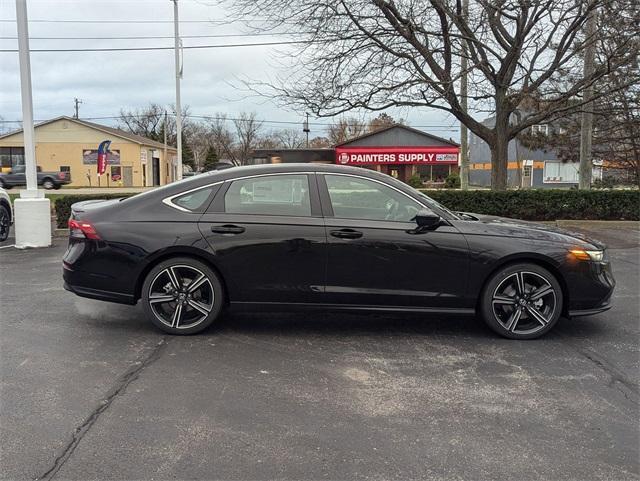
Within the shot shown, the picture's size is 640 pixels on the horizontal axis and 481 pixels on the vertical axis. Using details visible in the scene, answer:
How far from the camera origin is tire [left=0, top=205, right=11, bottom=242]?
34.9 feet

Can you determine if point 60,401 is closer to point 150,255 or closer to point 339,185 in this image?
point 150,255

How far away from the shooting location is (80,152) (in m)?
48.0

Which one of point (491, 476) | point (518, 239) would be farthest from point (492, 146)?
A: point (491, 476)

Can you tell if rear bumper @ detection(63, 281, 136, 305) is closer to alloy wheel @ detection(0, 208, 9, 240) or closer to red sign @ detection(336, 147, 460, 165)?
alloy wheel @ detection(0, 208, 9, 240)

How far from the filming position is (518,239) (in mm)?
4883

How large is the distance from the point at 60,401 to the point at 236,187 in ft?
7.63

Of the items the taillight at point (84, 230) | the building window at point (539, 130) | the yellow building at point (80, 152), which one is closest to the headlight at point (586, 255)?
the taillight at point (84, 230)

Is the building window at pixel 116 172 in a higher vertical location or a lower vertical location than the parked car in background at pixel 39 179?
higher

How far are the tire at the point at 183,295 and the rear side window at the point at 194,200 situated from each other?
0.49 m

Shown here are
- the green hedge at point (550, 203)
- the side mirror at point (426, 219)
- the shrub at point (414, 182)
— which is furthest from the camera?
the shrub at point (414, 182)

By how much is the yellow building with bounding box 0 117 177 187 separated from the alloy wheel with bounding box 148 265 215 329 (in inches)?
1841

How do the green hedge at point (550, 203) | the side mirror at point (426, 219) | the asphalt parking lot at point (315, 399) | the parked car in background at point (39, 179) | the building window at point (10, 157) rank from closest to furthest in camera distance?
the asphalt parking lot at point (315, 399)
the side mirror at point (426, 219)
the green hedge at point (550, 203)
the parked car in background at point (39, 179)
the building window at point (10, 157)

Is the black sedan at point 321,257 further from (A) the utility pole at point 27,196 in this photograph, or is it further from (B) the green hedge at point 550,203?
(B) the green hedge at point 550,203

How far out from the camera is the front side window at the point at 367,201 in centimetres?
493
